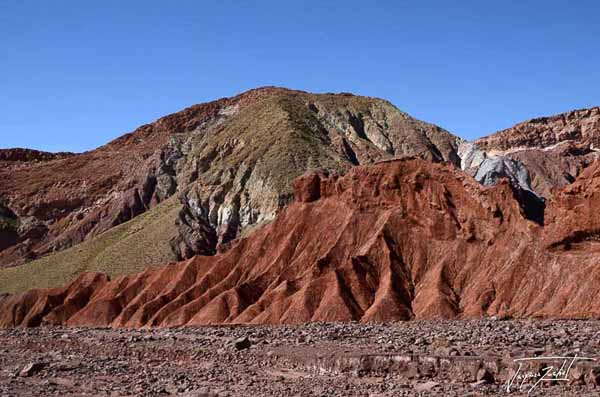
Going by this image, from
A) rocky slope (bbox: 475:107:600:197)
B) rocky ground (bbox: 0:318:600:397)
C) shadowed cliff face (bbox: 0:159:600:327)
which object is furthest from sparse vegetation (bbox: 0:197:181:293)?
rocky slope (bbox: 475:107:600:197)

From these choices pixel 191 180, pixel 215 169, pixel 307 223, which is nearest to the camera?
pixel 307 223

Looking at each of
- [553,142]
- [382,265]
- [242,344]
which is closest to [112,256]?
[382,265]

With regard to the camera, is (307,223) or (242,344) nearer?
(242,344)

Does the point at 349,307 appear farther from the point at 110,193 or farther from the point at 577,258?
the point at 110,193

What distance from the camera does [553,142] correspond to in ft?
583

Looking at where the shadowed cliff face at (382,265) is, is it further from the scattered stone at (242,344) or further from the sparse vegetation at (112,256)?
the scattered stone at (242,344)

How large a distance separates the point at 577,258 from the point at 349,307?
70.8ft

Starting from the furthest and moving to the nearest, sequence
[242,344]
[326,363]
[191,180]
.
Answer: [191,180], [242,344], [326,363]

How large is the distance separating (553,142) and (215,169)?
75.7 metres

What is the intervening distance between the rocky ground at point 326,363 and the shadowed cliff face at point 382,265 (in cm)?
1299

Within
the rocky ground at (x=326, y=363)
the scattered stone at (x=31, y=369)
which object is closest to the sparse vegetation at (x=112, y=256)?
the rocky ground at (x=326, y=363)

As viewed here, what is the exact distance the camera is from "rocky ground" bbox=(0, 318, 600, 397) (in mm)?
36906

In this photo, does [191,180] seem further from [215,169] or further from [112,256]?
[112,256]

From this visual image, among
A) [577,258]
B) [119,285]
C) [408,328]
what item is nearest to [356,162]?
[119,285]
